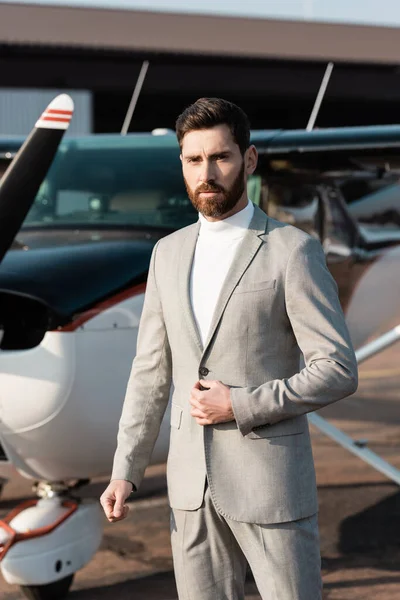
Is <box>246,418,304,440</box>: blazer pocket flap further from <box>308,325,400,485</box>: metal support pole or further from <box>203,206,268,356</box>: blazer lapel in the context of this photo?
<box>308,325,400,485</box>: metal support pole

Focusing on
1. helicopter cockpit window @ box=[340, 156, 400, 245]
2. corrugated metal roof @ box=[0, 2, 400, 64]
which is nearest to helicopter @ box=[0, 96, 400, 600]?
helicopter cockpit window @ box=[340, 156, 400, 245]

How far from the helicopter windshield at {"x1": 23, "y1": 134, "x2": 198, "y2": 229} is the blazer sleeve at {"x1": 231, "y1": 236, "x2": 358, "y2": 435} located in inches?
97.8

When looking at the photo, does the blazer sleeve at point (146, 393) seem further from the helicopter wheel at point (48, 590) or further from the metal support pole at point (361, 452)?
the metal support pole at point (361, 452)

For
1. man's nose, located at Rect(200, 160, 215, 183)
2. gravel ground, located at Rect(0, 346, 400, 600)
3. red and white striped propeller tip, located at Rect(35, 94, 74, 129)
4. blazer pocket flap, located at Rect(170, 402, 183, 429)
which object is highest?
red and white striped propeller tip, located at Rect(35, 94, 74, 129)

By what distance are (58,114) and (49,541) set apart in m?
1.65

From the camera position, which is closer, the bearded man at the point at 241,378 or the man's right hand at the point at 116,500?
the bearded man at the point at 241,378

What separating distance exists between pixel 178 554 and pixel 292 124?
23.5 meters

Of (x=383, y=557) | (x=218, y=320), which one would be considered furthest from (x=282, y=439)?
(x=383, y=557)

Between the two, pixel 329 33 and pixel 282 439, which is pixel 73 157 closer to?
pixel 282 439

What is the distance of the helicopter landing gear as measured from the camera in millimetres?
3752

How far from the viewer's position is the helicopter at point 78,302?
11.6ft

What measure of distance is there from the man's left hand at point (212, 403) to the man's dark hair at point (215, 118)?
1.62 feet

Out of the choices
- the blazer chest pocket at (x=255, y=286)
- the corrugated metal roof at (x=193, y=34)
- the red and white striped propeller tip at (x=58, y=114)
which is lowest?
the blazer chest pocket at (x=255, y=286)

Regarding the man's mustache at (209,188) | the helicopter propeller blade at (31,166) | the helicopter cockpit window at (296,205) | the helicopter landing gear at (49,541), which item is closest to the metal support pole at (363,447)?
the helicopter cockpit window at (296,205)
